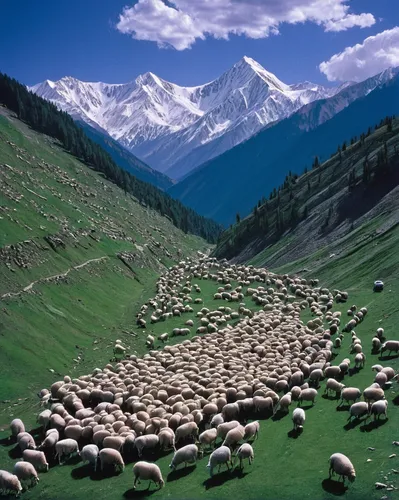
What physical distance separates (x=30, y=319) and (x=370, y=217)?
222 ft

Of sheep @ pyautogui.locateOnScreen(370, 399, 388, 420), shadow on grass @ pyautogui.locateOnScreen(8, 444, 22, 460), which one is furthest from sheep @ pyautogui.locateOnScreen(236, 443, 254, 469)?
shadow on grass @ pyautogui.locateOnScreen(8, 444, 22, 460)

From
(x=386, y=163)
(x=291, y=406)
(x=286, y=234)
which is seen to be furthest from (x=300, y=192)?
(x=291, y=406)

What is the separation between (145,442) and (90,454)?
110 inches

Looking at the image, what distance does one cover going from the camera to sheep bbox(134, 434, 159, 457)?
88.1ft

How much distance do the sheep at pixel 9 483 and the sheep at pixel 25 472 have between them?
0.60 m

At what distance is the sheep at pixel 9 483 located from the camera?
24562mm

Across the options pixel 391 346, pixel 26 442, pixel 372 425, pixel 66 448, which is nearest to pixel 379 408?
pixel 372 425

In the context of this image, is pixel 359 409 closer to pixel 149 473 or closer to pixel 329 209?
pixel 149 473

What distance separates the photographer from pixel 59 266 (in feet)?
215

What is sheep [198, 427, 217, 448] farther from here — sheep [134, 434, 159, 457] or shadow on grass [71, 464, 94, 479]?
shadow on grass [71, 464, 94, 479]

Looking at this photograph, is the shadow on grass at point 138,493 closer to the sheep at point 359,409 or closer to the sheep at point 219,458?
the sheep at point 219,458

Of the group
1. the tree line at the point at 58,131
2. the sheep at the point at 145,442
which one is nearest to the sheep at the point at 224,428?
the sheep at the point at 145,442

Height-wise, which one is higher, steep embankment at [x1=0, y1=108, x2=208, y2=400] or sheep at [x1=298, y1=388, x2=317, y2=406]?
steep embankment at [x1=0, y1=108, x2=208, y2=400]

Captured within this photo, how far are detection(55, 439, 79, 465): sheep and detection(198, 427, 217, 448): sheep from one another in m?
6.82
